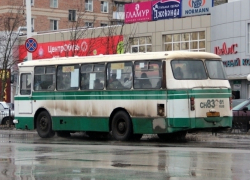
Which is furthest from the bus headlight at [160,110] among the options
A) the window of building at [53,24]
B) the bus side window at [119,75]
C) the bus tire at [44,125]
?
the window of building at [53,24]

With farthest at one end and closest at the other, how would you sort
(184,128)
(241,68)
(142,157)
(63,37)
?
1. (63,37)
2. (241,68)
3. (184,128)
4. (142,157)

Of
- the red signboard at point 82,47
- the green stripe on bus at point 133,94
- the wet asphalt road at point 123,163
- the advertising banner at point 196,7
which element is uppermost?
the advertising banner at point 196,7

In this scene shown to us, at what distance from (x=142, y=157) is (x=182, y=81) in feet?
19.5

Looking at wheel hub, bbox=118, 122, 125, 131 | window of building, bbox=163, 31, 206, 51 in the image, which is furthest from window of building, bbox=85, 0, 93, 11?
wheel hub, bbox=118, 122, 125, 131

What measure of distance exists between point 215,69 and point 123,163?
27.3 ft

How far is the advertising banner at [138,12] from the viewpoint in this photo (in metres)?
53.0

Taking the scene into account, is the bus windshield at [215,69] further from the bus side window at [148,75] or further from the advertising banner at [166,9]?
the advertising banner at [166,9]

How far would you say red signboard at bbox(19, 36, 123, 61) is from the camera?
2045 inches

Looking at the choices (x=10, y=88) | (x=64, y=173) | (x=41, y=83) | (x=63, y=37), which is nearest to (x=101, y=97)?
(x=41, y=83)

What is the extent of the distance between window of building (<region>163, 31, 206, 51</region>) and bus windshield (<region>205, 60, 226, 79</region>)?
1108 inches

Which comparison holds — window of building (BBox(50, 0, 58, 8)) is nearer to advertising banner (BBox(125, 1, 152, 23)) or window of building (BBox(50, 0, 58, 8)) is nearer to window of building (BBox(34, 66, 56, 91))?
advertising banner (BBox(125, 1, 152, 23))

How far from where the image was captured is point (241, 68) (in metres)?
46.0

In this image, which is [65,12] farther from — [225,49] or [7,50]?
[225,49]

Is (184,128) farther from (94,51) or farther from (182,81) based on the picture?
(94,51)
